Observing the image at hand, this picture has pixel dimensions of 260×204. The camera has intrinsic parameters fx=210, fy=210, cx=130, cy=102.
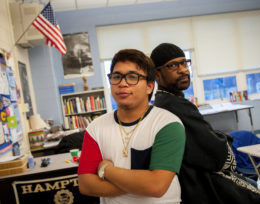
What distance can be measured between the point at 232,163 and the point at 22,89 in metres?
3.46

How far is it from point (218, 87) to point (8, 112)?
16.1ft

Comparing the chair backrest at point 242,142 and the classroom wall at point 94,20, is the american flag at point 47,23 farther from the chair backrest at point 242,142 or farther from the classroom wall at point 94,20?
the chair backrest at point 242,142

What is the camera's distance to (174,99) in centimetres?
111

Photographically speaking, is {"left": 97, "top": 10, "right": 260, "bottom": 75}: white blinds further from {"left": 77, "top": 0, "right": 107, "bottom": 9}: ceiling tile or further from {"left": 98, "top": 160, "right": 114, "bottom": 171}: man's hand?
{"left": 98, "top": 160, "right": 114, "bottom": 171}: man's hand

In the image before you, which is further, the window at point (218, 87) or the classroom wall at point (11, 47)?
the window at point (218, 87)

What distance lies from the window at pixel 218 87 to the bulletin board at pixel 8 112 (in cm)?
447

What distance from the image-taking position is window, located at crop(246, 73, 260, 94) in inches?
222

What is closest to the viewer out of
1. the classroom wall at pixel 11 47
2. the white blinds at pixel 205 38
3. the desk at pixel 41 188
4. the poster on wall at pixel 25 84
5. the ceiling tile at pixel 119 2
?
the desk at pixel 41 188

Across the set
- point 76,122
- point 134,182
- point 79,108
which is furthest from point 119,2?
point 134,182

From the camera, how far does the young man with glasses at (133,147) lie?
33.8 inches

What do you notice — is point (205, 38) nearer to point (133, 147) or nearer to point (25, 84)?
point (25, 84)

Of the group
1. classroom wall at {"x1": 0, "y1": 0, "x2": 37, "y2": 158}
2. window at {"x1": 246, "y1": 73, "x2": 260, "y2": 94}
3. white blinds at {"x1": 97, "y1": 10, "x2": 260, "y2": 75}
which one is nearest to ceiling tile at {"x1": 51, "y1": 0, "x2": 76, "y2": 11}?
white blinds at {"x1": 97, "y1": 10, "x2": 260, "y2": 75}

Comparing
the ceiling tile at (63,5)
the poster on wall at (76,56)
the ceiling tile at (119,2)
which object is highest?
the ceiling tile at (119,2)

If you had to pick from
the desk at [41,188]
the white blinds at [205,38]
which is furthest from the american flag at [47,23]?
the white blinds at [205,38]
